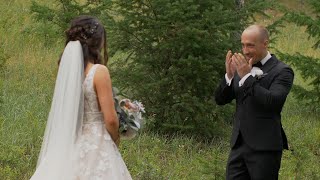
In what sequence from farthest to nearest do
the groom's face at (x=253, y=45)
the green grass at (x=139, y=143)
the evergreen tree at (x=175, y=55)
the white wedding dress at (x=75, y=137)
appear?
the evergreen tree at (x=175, y=55) → the green grass at (x=139, y=143) → the groom's face at (x=253, y=45) → the white wedding dress at (x=75, y=137)

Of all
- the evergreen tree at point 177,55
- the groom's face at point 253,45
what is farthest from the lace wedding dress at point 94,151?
the evergreen tree at point 177,55

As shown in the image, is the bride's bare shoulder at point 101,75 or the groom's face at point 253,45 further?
the groom's face at point 253,45

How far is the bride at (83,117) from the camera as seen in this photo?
Answer: 519 cm

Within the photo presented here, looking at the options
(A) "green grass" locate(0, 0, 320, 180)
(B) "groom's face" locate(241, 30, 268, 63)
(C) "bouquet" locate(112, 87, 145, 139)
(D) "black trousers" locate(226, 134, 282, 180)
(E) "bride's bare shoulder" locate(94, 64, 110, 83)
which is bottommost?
(A) "green grass" locate(0, 0, 320, 180)

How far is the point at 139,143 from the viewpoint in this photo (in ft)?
31.1

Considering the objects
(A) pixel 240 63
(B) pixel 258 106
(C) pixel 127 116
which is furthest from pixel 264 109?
(C) pixel 127 116

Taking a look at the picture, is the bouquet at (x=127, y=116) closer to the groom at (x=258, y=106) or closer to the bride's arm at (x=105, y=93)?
the bride's arm at (x=105, y=93)

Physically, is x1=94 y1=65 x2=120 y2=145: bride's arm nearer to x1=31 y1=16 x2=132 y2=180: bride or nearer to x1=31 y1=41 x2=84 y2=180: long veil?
x1=31 y1=16 x2=132 y2=180: bride

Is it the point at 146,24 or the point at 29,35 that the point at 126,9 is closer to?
the point at 146,24

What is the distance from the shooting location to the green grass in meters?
7.85

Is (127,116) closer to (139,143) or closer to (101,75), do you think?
(101,75)

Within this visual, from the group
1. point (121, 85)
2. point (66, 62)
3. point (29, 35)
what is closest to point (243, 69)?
point (66, 62)

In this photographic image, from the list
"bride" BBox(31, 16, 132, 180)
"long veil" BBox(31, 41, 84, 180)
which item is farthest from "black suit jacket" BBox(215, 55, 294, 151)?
"long veil" BBox(31, 41, 84, 180)

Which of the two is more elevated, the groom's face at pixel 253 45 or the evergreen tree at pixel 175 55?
the groom's face at pixel 253 45
